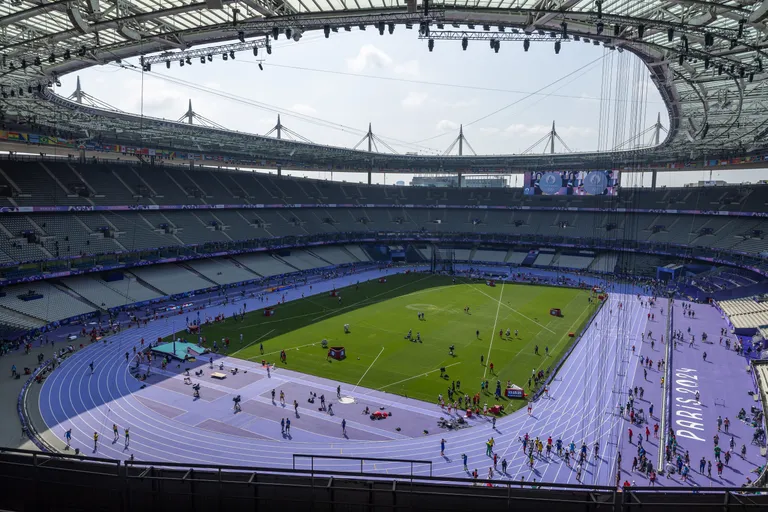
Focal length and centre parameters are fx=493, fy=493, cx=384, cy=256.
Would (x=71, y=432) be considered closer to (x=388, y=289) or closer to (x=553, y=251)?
(x=388, y=289)

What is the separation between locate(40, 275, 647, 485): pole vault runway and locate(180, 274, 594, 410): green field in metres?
1.98

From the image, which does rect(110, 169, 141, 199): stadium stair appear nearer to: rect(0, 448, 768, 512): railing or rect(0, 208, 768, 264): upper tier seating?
rect(0, 208, 768, 264): upper tier seating

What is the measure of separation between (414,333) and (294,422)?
1567 cm

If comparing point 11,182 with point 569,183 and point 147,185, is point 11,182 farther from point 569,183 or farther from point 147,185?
point 569,183

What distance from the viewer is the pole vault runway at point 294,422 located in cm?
1962

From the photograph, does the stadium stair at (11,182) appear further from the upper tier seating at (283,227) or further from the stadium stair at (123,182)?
the stadium stair at (123,182)

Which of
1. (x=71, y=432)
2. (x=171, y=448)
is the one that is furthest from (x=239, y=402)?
(x=71, y=432)

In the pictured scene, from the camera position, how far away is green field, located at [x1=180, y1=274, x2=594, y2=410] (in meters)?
28.8

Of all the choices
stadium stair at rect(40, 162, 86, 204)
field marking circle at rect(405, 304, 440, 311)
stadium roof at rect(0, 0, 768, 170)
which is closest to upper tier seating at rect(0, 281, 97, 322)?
stadium stair at rect(40, 162, 86, 204)

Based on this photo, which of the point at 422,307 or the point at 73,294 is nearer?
the point at 73,294

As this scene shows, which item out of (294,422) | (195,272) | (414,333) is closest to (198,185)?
(195,272)

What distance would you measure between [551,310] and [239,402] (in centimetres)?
2941

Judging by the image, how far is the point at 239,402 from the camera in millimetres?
24625

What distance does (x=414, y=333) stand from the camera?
37000 mm
